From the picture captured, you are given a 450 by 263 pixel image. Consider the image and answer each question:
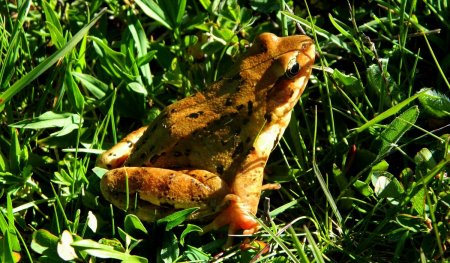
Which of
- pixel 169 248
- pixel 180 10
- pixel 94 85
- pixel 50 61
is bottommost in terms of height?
pixel 169 248

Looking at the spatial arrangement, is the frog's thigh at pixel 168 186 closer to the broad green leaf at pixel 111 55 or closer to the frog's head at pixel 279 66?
the frog's head at pixel 279 66

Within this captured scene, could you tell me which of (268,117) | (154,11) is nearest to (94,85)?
(154,11)

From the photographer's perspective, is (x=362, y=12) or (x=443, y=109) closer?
(x=443, y=109)

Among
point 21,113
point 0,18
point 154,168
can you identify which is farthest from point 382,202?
point 0,18

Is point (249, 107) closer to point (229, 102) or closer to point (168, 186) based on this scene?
point (229, 102)

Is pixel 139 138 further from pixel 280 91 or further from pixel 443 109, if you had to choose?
pixel 443 109

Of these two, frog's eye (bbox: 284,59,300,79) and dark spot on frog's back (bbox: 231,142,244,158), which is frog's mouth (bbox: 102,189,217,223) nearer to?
dark spot on frog's back (bbox: 231,142,244,158)
